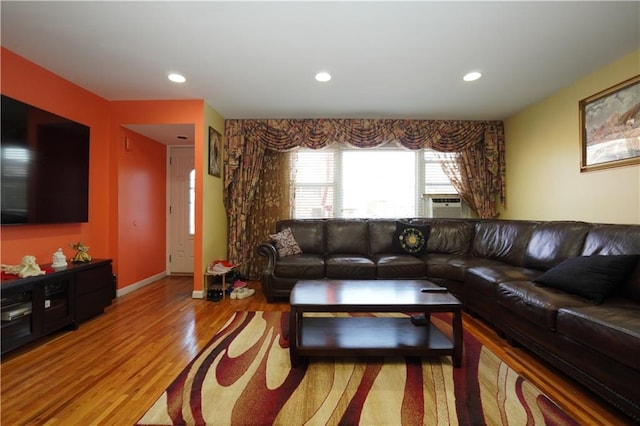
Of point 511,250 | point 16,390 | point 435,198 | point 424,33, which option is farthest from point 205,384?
point 435,198

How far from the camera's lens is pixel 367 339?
1.91 meters

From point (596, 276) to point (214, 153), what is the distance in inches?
159

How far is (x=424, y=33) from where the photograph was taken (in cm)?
208

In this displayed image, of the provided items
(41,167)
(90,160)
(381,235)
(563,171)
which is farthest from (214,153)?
(563,171)

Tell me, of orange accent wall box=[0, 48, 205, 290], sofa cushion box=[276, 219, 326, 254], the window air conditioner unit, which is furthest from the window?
orange accent wall box=[0, 48, 205, 290]

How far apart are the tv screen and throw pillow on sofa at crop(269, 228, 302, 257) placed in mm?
2122

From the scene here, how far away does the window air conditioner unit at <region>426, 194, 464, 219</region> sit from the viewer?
414 centimetres

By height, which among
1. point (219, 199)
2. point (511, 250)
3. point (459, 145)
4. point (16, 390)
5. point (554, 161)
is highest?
point (459, 145)

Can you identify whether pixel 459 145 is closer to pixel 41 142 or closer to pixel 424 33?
pixel 424 33

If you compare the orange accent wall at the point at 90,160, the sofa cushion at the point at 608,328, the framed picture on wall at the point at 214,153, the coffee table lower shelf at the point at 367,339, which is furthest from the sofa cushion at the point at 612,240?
the orange accent wall at the point at 90,160

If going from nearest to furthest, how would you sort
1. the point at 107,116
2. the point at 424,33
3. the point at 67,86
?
the point at 424,33, the point at 67,86, the point at 107,116

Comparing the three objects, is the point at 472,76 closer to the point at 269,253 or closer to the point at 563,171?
the point at 563,171

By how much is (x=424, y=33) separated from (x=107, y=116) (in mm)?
3699

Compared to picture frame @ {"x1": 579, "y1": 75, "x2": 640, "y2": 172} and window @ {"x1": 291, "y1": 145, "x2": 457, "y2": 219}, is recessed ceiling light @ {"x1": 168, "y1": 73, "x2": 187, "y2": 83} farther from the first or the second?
picture frame @ {"x1": 579, "y1": 75, "x2": 640, "y2": 172}
